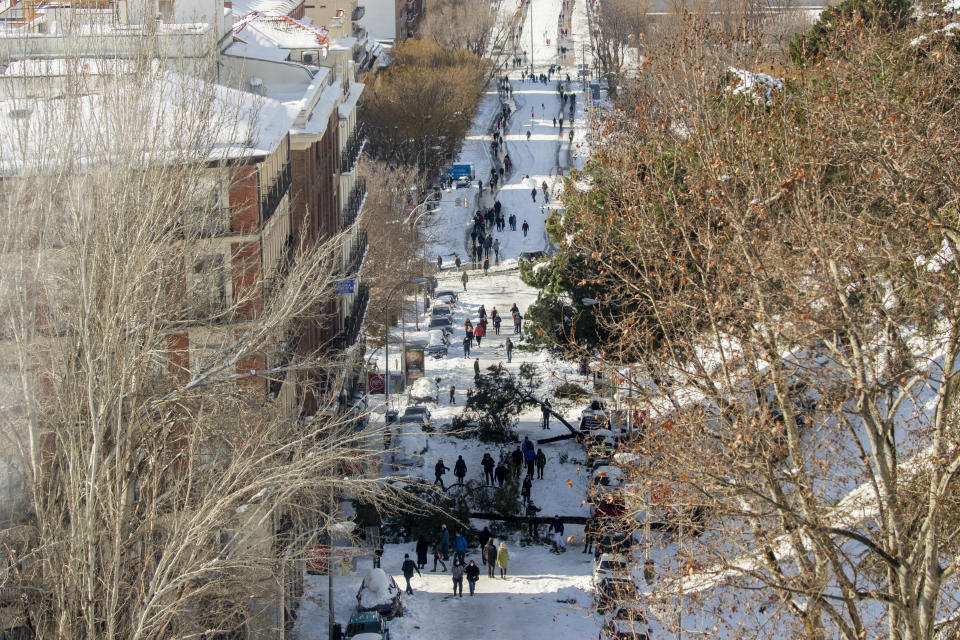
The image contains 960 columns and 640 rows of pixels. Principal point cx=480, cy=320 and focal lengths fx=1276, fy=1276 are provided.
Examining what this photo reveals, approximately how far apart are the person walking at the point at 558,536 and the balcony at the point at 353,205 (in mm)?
16702

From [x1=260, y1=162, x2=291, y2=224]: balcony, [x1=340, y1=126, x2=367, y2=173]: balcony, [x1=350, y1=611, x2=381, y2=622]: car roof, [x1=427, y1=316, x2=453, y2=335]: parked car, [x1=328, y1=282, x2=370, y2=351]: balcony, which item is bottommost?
[x1=427, y1=316, x2=453, y2=335]: parked car

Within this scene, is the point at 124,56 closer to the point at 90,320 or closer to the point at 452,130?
the point at 90,320

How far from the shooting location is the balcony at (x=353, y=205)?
43.8 metres

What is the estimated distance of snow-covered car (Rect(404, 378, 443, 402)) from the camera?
40.0 m

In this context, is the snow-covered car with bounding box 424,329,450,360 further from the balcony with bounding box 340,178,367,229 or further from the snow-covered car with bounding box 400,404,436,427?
the snow-covered car with bounding box 400,404,436,427

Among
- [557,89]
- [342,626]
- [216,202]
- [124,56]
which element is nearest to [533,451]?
[342,626]

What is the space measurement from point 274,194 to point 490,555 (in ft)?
29.8

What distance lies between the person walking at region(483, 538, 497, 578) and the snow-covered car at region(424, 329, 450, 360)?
18824mm

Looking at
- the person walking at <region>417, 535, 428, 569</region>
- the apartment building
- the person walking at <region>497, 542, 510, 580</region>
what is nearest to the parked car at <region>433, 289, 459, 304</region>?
the apartment building

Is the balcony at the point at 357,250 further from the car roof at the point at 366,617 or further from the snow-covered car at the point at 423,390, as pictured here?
the car roof at the point at 366,617

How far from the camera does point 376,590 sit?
24.3 m

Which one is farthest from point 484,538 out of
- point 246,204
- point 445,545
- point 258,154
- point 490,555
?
point 258,154

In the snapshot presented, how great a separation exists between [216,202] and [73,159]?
4045 mm

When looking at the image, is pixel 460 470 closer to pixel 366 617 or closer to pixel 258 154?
pixel 366 617
